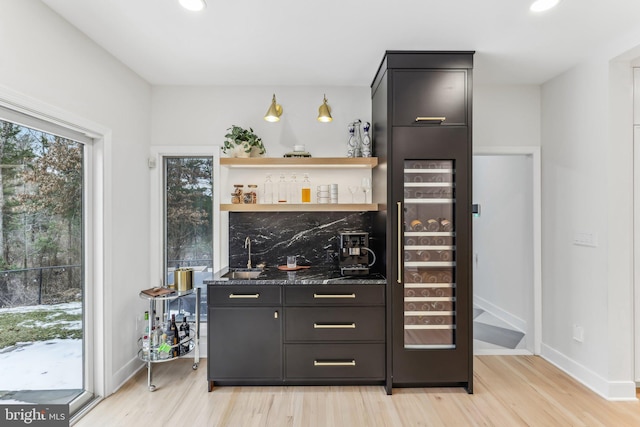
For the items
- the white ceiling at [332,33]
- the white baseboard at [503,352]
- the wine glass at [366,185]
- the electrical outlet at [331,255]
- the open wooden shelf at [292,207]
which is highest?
the white ceiling at [332,33]

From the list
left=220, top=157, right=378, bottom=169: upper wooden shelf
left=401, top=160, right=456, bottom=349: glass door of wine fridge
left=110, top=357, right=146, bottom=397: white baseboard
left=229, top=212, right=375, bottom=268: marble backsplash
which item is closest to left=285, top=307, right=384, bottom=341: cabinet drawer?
left=401, top=160, right=456, bottom=349: glass door of wine fridge

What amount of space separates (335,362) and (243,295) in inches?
36.0

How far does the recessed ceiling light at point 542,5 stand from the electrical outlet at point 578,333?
2.49 m

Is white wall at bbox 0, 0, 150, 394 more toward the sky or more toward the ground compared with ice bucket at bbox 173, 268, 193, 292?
more toward the sky

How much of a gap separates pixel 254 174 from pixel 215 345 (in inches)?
64.4

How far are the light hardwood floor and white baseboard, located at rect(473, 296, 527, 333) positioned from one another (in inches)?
45.0

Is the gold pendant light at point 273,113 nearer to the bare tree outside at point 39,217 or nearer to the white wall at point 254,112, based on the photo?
the white wall at point 254,112

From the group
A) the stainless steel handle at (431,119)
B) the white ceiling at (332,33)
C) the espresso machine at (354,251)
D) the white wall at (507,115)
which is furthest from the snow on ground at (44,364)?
the white wall at (507,115)

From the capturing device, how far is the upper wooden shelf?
3.20m

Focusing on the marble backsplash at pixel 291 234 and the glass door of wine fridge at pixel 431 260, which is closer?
the glass door of wine fridge at pixel 431 260

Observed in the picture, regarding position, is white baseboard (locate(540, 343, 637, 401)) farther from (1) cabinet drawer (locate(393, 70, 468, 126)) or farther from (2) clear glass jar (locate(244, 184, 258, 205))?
(2) clear glass jar (locate(244, 184, 258, 205))

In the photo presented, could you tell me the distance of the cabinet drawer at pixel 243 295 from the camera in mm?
2828

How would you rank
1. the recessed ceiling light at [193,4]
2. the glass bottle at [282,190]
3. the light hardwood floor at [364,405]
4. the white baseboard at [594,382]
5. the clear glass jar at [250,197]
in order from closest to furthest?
1. the recessed ceiling light at [193,4]
2. the light hardwood floor at [364,405]
3. the white baseboard at [594,382]
4. the clear glass jar at [250,197]
5. the glass bottle at [282,190]

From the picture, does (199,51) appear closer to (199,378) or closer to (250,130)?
(250,130)
